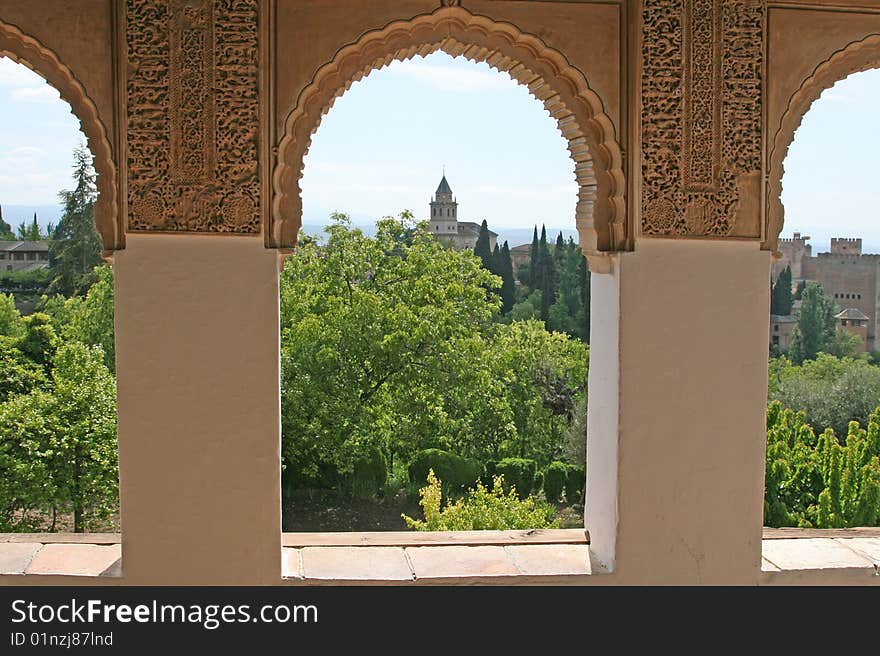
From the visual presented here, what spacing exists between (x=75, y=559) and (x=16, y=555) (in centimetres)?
27

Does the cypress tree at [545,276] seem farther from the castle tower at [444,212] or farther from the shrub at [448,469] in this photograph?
the shrub at [448,469]

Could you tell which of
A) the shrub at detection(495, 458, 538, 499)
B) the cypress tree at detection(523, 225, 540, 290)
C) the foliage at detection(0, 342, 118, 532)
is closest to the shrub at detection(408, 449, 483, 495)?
the shrub at detection(495, 458, 538, 499)

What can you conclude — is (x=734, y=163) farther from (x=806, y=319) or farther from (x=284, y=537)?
(x=806, y=319)

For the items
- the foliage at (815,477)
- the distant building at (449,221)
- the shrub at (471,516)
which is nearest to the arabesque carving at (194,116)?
the shrub at (471,516)

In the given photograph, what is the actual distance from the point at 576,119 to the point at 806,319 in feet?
128

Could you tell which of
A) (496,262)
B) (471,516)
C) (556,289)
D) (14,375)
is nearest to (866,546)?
(471,516)

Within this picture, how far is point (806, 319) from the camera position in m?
39.6

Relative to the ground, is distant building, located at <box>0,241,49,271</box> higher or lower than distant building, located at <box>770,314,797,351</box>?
higher

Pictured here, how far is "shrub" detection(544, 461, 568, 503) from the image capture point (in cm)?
2012

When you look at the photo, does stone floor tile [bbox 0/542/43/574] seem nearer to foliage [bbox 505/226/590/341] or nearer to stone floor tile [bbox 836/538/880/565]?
stone floor tile [bbox 836/538/880/565]

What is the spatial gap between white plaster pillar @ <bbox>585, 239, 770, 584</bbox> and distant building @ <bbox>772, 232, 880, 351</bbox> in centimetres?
4399

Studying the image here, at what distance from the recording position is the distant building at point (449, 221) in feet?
188

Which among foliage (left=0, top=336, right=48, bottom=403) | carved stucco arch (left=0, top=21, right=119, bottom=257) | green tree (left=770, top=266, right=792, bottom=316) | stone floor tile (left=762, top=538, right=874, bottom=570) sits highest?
carved stucco arch (left=0, top=21, right=119, bottom=257)
